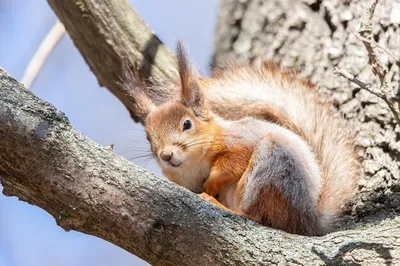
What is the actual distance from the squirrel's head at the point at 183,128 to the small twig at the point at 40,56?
49 centimetres

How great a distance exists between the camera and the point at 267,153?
214cm

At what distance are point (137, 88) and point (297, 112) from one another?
1.90 feet

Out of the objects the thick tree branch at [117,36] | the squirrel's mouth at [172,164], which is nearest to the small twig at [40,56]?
the thick tree branch at [117,36]

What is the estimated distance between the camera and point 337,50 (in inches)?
104

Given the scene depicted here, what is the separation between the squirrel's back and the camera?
88.2 inches

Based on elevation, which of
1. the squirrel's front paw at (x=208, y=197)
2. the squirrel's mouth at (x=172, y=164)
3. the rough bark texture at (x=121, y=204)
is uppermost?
the squirrel's mouth at (x=172, y=164)

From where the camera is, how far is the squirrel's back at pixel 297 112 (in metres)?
2.24

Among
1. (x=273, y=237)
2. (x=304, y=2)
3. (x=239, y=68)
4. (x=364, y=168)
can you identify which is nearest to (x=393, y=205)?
(x=364, y=168)

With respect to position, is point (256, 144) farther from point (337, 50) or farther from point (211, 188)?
point (337, 50)

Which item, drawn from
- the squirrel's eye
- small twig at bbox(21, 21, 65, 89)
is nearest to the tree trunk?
the squirrel's eye

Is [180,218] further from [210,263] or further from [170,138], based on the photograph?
[170,138]

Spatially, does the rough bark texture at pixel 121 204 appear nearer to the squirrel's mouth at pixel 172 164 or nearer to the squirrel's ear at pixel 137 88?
the squirrel's mouth at pixel 172 164

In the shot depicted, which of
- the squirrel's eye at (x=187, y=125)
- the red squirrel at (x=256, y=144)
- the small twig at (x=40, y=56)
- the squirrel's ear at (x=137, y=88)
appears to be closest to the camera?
the red squirrel at (x=256, y=144)

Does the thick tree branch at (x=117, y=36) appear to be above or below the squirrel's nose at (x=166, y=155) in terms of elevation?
above
